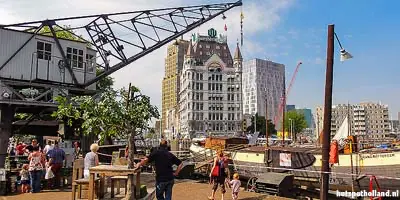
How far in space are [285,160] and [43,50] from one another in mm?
15207

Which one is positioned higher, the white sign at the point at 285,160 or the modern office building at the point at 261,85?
the modern office building at the point at 261,85

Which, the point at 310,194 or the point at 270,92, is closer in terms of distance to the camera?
the point at 310,194

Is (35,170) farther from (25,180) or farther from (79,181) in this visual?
(79,181)

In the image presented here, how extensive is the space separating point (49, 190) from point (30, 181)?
2.58 ft

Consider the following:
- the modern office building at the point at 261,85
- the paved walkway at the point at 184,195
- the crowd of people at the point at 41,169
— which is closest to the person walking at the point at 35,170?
the crowd of people at the point at 41,169

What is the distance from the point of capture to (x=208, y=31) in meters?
158

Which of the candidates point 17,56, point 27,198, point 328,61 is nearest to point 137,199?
point 27,198

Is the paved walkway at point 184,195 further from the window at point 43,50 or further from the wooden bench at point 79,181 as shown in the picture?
the window at point 43,50

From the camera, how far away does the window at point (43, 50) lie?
21.3m

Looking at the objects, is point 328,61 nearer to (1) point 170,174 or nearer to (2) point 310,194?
(1) point 170,174

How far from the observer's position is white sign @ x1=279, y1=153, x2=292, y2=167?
66.6 ft

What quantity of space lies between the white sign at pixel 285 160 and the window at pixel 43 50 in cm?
1457

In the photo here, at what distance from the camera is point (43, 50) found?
2148 centimetres

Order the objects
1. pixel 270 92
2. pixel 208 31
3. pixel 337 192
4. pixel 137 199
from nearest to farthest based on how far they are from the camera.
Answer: pixel 137 199 < pixel 337 192 < pixel 208 31 < pixel 270 92
